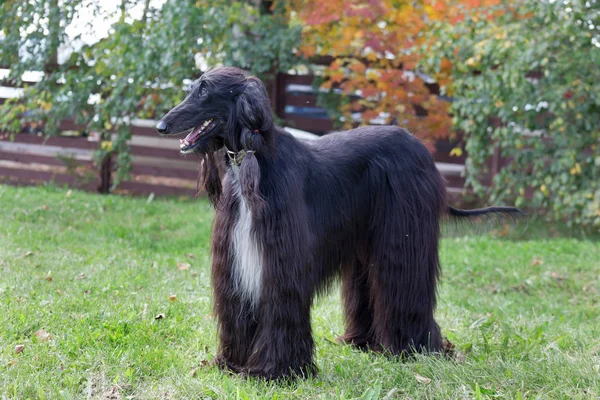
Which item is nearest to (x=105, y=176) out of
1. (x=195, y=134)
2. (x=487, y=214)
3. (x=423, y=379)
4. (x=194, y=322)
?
(x=194, y=322)

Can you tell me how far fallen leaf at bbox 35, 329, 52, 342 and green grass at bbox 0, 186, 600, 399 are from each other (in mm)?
31

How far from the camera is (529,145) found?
8492 millimetres

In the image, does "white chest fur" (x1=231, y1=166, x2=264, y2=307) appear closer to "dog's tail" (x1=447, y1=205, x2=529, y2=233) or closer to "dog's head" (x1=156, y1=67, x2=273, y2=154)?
"dog's head" (x1=156, y1=67, x2=273, y2=154)

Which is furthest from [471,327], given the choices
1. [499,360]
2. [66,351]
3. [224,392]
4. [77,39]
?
[77,39]

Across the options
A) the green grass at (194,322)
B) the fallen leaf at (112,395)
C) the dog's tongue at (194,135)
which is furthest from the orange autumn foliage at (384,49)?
the fallen leaf at (112,395)

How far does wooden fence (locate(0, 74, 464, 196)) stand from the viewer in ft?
32.1

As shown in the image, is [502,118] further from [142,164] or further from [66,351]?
[66,351]

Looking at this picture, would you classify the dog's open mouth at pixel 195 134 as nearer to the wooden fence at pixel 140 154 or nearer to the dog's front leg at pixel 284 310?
the dog's front leg at pixel 284 310

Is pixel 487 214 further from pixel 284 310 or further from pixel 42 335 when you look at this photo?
pixel 42 335

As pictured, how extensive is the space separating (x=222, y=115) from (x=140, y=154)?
7.34 metres

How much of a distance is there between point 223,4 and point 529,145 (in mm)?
4161

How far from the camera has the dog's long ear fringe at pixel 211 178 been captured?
3382 mm

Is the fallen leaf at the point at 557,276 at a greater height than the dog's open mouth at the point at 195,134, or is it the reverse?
the dog's open mouth at the point at 195,134

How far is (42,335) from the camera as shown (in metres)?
3.83
